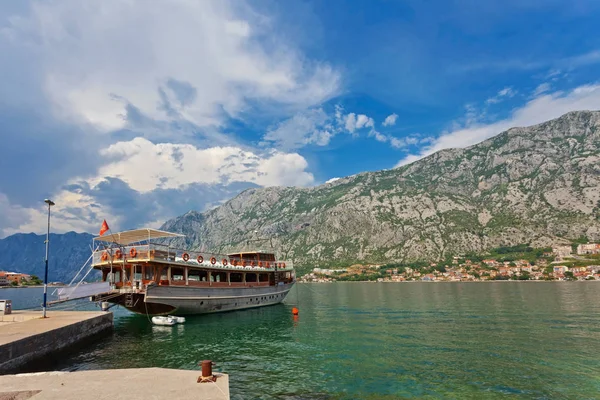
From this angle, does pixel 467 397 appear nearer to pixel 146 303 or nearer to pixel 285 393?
pixel 285 393

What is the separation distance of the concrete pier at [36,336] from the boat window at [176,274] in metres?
8.42

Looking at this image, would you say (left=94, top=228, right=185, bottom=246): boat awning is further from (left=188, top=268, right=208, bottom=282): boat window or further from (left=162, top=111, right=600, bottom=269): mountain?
(left=162, top=111, right=600, bottom=269): mountain

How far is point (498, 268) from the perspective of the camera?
145500 mm

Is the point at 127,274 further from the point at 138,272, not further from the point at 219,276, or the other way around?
the point at 219,276

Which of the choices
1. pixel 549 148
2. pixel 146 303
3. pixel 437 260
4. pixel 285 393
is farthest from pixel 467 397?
Answer: pixel 549 148

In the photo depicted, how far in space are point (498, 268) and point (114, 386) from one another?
6491 inches

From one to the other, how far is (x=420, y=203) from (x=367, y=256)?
43033 mm

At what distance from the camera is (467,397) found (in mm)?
13562

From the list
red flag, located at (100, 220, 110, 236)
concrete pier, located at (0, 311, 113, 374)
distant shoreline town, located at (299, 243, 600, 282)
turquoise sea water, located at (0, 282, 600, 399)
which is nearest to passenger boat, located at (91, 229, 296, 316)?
red flag, located at (100, 220, 110, 236)

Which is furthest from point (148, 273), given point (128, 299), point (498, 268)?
point (498, 268)

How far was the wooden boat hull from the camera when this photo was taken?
31.9 metres

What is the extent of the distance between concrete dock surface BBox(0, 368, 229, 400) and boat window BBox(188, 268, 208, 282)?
26037 mm

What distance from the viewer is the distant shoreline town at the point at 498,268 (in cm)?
13025

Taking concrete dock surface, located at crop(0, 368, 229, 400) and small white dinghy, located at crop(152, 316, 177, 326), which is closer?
concrete dock surface, located at crop(0, 368, 229, 400)
